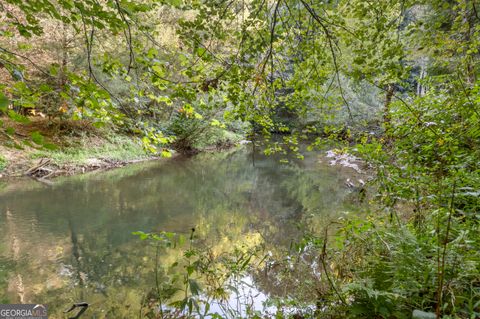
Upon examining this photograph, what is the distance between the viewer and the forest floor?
941cm

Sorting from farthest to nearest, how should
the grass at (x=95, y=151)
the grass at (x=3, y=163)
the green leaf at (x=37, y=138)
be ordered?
the grass at (x=95, y=151) < the grass at (x=3, y=163) < the green leaf at (x=37, y=138)

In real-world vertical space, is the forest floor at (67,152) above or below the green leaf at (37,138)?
below

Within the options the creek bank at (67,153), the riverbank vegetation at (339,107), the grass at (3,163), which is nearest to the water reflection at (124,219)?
the creek bank at (67,153)

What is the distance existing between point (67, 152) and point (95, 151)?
1.07m

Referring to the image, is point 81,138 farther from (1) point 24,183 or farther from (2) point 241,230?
(2) point 241,230

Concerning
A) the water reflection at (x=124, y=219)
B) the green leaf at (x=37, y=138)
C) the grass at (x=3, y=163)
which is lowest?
the water reflection at (x=124, y=219)

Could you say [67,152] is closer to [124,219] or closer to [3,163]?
[3,163]

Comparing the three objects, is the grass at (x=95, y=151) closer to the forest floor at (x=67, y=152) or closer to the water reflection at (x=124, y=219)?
the forest floor at (x=67, y=152)

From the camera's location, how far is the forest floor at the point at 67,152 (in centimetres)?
941

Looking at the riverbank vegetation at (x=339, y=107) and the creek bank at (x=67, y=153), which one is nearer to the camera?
the riverbank vegetation at (x=339, y=107)

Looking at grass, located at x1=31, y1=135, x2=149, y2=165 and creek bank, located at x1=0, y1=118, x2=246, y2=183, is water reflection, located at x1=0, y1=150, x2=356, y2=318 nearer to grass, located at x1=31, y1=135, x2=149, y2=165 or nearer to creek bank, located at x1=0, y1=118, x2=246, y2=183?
creek bank, located at x1=0, y1=118, x2=246, y2=183

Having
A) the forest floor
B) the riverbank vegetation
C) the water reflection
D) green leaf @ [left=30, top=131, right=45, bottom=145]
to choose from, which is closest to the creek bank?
the forest floor

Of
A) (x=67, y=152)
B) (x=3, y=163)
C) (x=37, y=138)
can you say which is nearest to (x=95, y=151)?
(x=67, y=152)

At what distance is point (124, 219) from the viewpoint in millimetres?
6355
